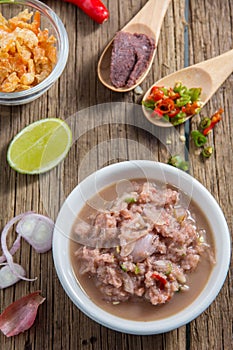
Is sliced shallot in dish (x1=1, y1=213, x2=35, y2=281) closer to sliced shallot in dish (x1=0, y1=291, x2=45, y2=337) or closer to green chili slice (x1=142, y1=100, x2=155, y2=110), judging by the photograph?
sliced shallot in dish (x1=0, y1=291, x2=45, y2=337)

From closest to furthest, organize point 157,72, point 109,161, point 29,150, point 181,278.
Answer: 1. point 181,278
2. point 109,161
3. point 29,150
4. point 157,72

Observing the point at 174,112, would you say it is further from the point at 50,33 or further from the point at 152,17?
the point at 50,33

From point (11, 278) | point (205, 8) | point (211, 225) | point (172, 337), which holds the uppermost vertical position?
point (205, 8)

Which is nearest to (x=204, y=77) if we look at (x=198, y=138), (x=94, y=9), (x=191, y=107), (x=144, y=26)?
(x=191, y=107)

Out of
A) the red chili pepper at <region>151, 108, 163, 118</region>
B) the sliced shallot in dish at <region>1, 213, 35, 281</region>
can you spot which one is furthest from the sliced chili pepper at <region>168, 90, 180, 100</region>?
the sliced shallot in dish at <region>1, 213, 35, 281</region>

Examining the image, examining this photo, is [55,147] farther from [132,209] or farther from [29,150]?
[132,209]

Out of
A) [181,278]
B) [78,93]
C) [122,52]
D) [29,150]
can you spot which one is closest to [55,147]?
[29,150]

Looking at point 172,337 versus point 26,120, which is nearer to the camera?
point 172,337
